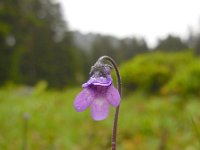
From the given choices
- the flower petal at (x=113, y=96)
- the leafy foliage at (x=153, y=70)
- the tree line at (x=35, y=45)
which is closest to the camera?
the flower petal at (x=113, y=96)

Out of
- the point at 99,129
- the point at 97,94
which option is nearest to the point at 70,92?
the point at 99,129

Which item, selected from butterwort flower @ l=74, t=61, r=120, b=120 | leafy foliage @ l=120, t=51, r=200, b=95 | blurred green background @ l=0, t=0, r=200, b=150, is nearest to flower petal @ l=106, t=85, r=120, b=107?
butterwort flower @ l=74, t=61, r=120, b=120

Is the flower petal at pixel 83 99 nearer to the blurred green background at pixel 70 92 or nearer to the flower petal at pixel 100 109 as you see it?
the flower petal at pixel 100 109

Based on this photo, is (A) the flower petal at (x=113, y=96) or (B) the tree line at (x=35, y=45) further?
(B) the tree line at (x=35, y=45)

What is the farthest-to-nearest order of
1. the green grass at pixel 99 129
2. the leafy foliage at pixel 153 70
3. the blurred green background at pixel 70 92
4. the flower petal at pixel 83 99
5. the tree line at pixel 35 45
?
1. the tree line at pixel 35 45
2. the leafy foliage at pixel 153 70
3. the blurred green background at pixel 70 92
4. the green grass at pixel 99 129
5. the flower petal at pixel 83 99

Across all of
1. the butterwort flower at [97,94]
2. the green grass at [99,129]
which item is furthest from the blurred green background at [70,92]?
the butterwort flower at [97,94]

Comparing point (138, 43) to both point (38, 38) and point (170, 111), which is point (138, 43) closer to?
point (38, 38)
